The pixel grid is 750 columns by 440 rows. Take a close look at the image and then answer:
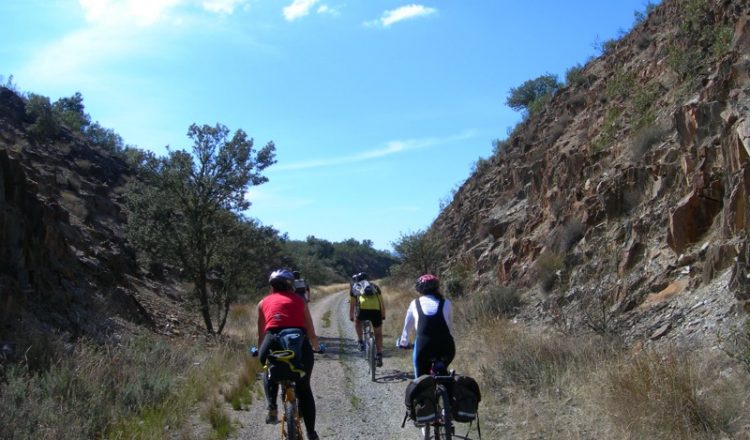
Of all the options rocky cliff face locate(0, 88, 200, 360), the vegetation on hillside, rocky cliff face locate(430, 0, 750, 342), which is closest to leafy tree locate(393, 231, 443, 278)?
rocky cliff face locate(430, 0, 750, 342)

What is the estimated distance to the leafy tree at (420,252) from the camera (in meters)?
29.6

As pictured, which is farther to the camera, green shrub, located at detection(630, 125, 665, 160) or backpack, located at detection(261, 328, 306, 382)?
green shrub, located at detection(630, 125, 665, 160)

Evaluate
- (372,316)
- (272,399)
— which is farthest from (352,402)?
(272,399)

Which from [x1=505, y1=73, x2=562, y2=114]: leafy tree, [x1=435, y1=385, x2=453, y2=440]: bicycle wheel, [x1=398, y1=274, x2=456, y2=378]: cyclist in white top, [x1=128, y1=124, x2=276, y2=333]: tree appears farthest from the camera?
[x1=505, y1=73, x2=562, y2=114]: leafy tree

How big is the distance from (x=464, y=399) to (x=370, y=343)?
19.7 ft

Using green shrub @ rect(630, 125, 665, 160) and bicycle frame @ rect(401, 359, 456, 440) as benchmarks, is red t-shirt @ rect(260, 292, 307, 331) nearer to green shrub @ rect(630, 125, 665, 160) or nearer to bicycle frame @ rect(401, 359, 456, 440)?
bicycle frame @ rect(401, 359, 456, 440)

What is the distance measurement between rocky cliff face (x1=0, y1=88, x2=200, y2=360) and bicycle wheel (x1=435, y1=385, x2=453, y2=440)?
7.10 metres

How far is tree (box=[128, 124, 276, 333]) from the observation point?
18.3m

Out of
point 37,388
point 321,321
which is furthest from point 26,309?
point 321,321

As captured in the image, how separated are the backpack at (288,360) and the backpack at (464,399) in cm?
160

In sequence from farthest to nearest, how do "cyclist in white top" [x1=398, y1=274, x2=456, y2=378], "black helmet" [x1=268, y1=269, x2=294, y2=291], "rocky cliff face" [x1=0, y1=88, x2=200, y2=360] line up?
"rocky cliff face" [x1=0, y1=88, x2=200, y2=360] < "black helmet" [x1=268, y1=269, x2=294, y2=291] < "cyclist in white top" [x1=398, y1=274, x2=456, y2=378]

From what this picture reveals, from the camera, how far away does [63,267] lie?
14.4 m

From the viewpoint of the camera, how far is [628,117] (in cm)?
1742

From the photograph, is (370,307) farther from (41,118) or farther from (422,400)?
(41,118)
